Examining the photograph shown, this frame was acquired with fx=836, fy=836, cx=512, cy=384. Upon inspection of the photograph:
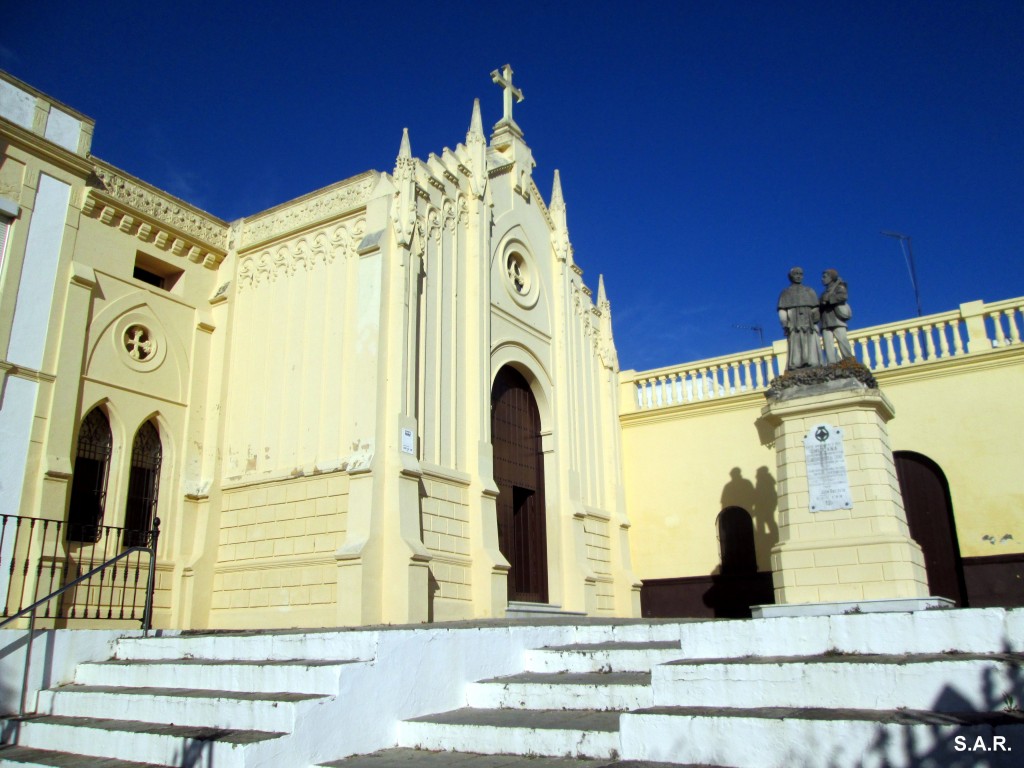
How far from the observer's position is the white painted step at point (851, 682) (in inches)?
196

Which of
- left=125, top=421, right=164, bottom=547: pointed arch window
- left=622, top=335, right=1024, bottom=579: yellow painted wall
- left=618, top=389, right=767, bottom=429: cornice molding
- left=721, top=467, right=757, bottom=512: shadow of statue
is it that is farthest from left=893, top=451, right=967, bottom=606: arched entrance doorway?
left=125, top=421, right=164, bottom=547: pointed arch window

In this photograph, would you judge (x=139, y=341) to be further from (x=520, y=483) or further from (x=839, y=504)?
(x=839, y=504)

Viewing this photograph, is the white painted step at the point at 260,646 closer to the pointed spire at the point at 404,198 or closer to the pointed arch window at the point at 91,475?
the pointed arch window at the point at 91,475

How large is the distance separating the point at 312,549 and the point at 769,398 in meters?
7.27

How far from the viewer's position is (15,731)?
7.56 metres

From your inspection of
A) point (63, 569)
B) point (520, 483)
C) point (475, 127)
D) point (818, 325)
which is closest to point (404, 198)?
point (475, 127)

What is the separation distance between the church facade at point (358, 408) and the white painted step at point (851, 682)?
664 cm

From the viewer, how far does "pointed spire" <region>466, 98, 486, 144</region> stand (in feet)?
54.5

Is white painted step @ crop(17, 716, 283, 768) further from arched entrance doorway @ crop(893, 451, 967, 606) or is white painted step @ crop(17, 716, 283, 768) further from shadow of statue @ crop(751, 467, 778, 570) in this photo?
arched entrance doorway @ crop(893, 451, 967, 606)

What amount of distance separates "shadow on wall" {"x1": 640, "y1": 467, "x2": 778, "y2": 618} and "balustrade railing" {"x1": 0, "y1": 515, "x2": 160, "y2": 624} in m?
11.4

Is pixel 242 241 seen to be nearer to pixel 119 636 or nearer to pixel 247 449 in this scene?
pixel 247 449

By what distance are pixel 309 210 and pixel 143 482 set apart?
5.53m

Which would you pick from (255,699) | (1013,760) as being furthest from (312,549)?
(1013,760)

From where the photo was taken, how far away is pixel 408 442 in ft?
42.1
